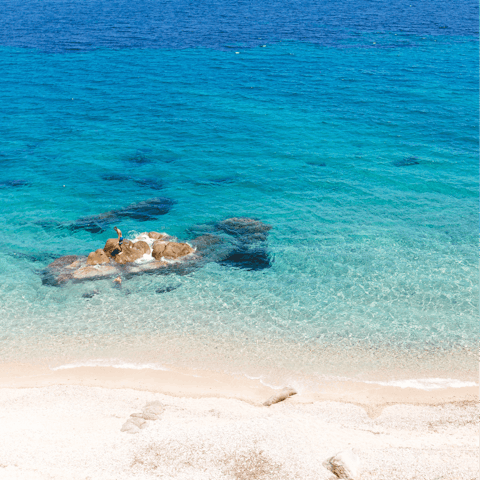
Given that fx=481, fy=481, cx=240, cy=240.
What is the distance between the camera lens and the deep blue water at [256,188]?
2647 centimetres

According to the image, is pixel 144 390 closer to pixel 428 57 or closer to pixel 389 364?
pixel 389 364

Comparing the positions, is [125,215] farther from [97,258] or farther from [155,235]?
[97,258]

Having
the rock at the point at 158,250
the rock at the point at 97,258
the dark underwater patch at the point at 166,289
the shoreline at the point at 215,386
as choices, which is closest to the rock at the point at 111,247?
the rock at the point at 97,258

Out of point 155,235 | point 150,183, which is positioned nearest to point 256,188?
point 150,183

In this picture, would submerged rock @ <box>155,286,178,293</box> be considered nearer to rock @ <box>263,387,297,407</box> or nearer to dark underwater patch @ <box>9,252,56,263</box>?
dark underwater patch @ <box>9,252,56,263</box>

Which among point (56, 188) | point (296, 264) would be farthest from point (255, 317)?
point (56, 188)

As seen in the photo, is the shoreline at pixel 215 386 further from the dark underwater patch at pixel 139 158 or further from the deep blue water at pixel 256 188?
the dark underwater patch at pixel 139 158

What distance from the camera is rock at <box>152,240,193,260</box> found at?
32250 millimetres

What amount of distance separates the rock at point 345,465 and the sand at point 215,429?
417 millimetres

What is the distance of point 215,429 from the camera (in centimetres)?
2023

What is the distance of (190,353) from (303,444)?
8205mm

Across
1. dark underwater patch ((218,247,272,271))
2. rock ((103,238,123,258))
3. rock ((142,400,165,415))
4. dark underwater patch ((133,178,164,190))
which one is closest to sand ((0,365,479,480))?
rock ((142,400,165,415))

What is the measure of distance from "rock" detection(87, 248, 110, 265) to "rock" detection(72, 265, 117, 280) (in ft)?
1.21

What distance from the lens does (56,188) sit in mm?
41250
